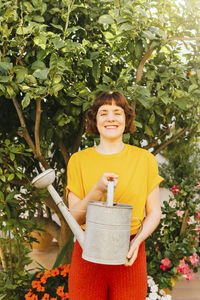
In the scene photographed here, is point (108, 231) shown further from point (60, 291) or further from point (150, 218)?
point (60, 291)

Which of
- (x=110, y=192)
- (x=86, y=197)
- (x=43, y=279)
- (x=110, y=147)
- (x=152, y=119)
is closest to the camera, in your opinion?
(x=110, y=192)

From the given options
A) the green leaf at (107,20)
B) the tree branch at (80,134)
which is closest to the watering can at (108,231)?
the green leaf at (107,20)

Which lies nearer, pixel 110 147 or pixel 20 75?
pixel 110 147

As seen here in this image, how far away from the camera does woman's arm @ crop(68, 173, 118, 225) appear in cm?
105

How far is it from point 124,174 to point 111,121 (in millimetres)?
208

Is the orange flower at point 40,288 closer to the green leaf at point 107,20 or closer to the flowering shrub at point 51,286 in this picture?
the flowering shrub at point 51,286

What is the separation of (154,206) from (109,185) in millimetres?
310

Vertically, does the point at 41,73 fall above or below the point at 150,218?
above

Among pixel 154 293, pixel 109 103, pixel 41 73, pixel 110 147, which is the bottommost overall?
pixel 154 293

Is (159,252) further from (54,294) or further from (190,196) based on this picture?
(54,294)

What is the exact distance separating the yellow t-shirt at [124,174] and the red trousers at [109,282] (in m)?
0.15

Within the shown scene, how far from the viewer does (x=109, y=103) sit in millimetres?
1244

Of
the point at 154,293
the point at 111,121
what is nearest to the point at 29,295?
the point at 154,293

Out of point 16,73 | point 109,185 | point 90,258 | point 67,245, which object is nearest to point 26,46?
point 16,73
